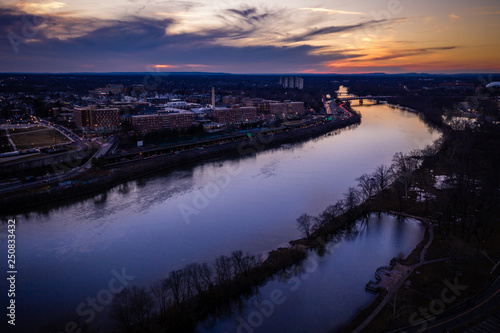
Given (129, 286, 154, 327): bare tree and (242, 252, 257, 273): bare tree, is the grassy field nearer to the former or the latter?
(129, 286, 154, 327): bare tree

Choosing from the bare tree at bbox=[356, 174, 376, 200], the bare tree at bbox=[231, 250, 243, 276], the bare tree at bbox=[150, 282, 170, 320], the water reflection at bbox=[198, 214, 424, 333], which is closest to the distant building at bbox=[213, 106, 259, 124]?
the bare tree at bbox=[356, 174, 376, 200]

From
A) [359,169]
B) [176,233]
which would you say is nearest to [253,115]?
[359,169]

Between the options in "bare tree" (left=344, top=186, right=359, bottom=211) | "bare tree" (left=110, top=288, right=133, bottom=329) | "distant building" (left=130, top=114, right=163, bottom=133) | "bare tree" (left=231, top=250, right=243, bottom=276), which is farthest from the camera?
"distant building" (left=130, top=114, right=163, bottom=133)

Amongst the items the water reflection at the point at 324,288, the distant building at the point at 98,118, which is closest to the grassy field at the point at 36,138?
the distant building at the point at 98,118

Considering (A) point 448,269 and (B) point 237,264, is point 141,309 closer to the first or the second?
(B) point 237,264

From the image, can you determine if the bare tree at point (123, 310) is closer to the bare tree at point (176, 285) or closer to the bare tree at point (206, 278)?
the bare tree at point (176, 285)

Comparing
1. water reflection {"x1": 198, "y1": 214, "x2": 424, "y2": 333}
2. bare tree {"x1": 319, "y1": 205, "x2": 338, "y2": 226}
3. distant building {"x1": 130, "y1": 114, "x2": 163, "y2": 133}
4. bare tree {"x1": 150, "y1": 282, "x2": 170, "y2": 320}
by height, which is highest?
distant building {"x1": 130, "y1": 114, "x2": 163, "y2": 133}
